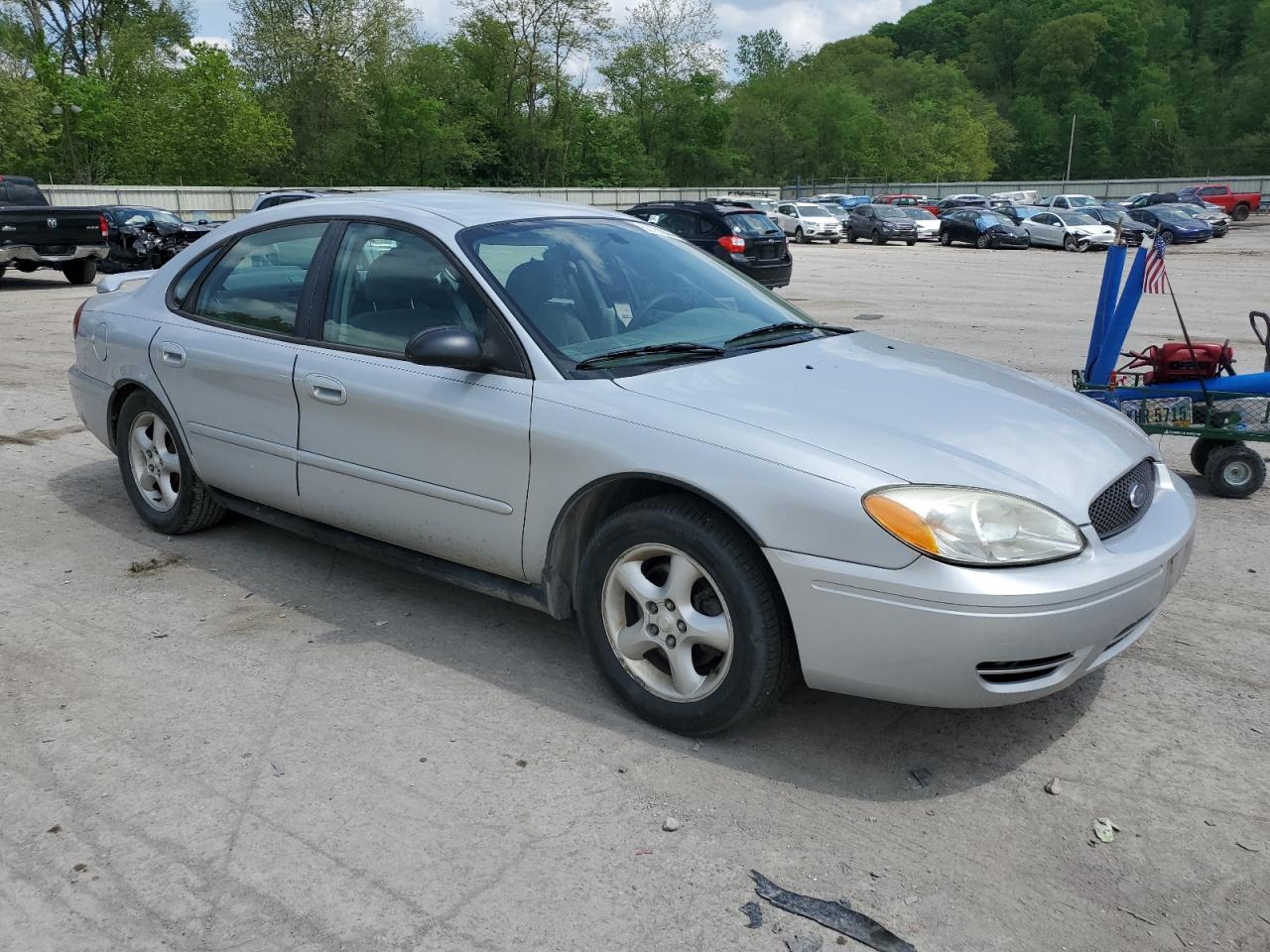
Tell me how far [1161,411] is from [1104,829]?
3.97 metres

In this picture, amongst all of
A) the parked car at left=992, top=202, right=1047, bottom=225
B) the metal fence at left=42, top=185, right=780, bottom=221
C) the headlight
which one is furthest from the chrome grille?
A: the parked car at left=992, top=202, right=1047, bottom=225

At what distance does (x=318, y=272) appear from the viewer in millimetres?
4418

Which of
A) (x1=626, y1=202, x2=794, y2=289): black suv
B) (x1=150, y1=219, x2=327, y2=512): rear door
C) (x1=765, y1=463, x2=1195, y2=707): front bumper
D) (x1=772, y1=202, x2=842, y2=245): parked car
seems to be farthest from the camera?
(x1=772, y1=202, x2=842, y2=245): parked car

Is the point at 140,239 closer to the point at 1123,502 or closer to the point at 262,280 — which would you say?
the point at 262,280

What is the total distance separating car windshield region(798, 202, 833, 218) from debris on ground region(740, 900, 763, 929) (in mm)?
40717

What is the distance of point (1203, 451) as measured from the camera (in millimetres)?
6508

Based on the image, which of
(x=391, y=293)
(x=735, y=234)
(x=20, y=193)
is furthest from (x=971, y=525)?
(x=20, y=193)

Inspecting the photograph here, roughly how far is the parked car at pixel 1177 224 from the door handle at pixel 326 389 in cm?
3844

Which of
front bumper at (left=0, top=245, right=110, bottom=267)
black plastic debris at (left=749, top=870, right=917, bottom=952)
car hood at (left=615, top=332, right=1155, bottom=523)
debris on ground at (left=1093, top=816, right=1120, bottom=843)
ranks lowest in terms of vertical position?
front bumper at (left=0, top=245, right=110, bottom=267)

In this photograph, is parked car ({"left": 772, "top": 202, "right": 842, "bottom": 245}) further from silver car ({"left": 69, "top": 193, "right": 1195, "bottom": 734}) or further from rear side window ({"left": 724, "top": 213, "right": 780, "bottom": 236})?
silver car ({"left": 69, "top": 193, "right": 1195, "bottom": 734})

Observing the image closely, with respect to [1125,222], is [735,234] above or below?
above

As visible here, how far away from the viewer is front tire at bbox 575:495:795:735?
3.16 metres

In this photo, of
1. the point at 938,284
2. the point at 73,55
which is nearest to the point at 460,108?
the point at 73,55

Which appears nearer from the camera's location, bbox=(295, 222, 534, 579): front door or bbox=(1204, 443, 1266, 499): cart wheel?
bbox=(295, 222, 534, 579): front door
